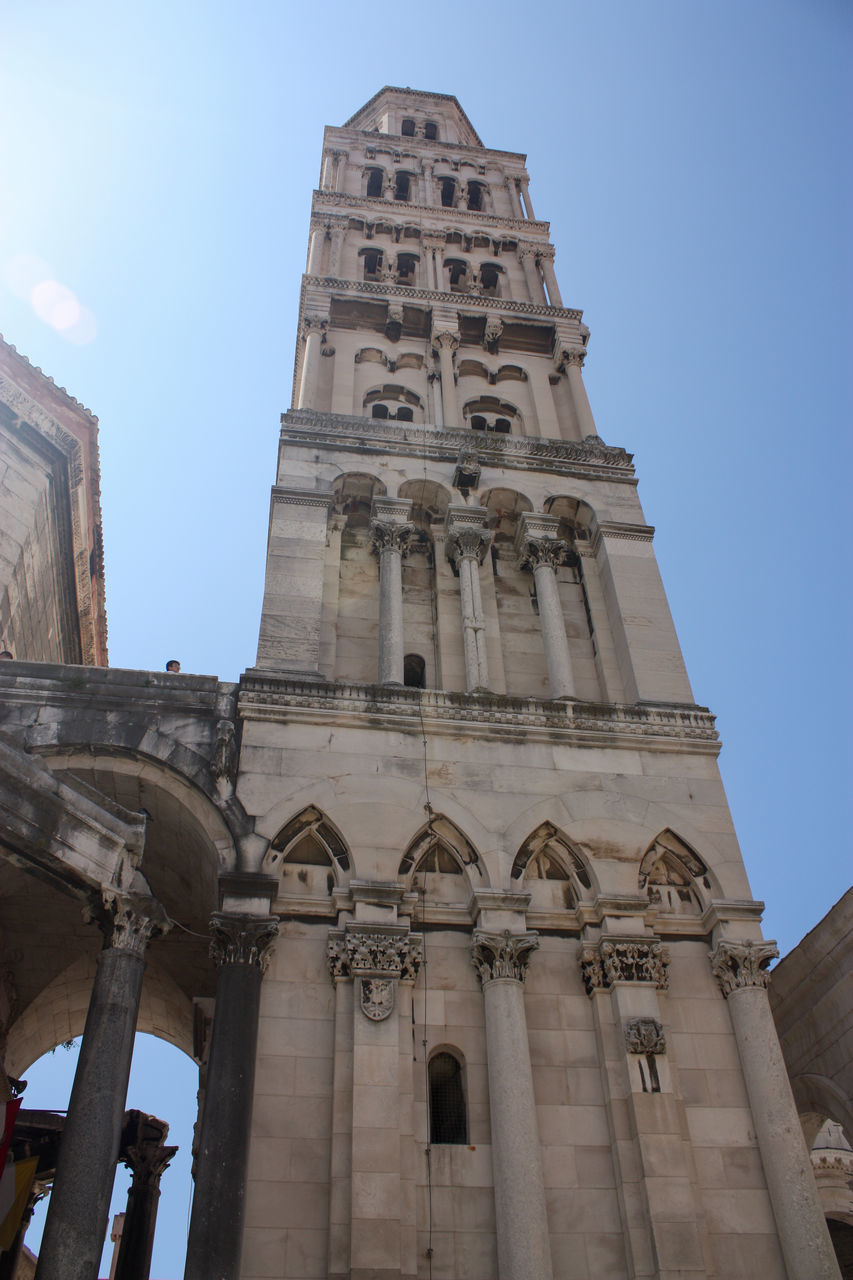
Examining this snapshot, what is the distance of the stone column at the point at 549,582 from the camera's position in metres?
18.4

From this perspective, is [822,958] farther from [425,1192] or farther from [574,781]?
[425,1192]

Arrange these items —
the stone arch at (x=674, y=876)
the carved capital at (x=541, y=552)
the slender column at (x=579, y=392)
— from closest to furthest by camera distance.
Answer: the stone arch at (x=674, y=876)
the carved capital at (x=541, y=552)
the slender column at (x=579, y=392)

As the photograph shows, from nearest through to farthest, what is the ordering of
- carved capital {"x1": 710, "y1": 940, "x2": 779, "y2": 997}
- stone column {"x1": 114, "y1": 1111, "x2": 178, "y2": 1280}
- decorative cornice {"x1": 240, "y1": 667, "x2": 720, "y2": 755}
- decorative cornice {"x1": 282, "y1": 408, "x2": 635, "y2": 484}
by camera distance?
1. carved capital {"x1": 710, "y1": 940, "x2": 779, "y2": 997}
2. decorative cornice {"x1": 240, "y1": 667, "x2": 720, "y2": 755}
3. stone column {"x1": 114, "y1": 1111, "x2": 178, "y2": 1280}
4. decorative cornice {"x1": 282, "y1": 408, "x2": 635, "y2": 484}

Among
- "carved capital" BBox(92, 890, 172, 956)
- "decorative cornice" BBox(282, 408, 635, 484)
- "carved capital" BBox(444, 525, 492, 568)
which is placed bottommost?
"carved capital" BBox(92, 890, 172, 956)

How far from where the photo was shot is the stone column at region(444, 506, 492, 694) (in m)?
18.2

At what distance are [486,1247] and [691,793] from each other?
745 centimetres

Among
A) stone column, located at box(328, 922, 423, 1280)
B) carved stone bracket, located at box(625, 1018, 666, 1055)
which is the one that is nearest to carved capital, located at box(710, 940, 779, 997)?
carved stone bracket, located at box(625, 1018, 666, 1055)

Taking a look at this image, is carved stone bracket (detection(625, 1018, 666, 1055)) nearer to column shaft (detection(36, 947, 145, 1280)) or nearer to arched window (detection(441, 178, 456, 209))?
column shaft (detection(36, 947, 145, 1280))

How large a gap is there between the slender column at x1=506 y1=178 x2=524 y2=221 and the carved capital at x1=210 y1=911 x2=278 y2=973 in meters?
27.2

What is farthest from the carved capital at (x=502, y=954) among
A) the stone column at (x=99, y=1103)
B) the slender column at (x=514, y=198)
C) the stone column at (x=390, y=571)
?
the slender column at (x=514, y=198)

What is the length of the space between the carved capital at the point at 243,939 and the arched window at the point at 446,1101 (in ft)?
8.79

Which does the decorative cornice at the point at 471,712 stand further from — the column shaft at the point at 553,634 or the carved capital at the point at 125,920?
the carved capital at the point at 125,920

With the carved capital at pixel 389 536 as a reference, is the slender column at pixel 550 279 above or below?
above

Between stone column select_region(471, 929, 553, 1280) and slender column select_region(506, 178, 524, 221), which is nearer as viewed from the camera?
stone column select_region(471, 929, 553, 1280)
